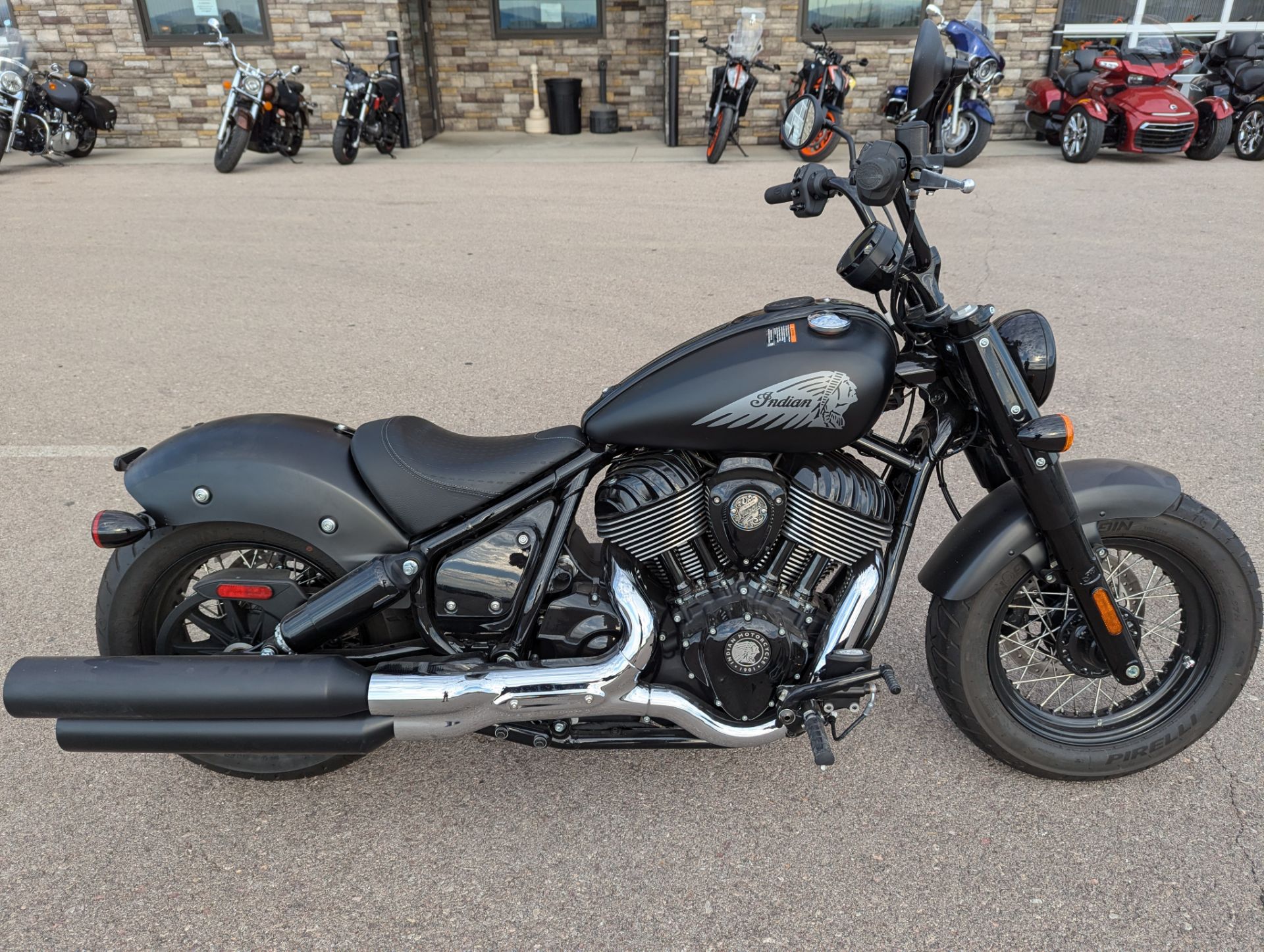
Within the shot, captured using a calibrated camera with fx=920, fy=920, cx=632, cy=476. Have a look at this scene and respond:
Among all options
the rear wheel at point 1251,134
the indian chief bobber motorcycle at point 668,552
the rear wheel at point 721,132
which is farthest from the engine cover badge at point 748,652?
the rear wheel at point 1251,134

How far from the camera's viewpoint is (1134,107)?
33.1ft

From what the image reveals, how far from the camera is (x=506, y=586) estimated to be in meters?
2.19

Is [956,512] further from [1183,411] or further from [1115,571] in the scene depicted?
[1183,411]

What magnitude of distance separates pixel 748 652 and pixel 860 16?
1234 cm

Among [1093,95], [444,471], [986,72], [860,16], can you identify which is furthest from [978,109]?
[444,471]

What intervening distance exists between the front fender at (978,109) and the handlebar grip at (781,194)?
9.25 metres

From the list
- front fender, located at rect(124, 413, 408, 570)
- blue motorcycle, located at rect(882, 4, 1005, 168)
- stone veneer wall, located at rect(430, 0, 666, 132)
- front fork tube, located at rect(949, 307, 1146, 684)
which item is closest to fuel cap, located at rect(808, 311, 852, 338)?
front fork tube, located at rect(949, 307, 1146, 684)

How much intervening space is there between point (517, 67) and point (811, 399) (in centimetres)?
1375

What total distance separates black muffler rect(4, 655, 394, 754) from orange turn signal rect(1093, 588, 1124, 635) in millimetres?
1717

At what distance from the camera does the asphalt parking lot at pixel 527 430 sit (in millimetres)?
2102

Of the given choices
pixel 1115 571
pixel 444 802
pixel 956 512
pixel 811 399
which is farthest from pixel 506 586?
pixel 1115 571

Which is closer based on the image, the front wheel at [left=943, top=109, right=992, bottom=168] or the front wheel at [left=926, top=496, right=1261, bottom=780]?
the front wheel at [left=926, top=496, right=1261, bottom=780]

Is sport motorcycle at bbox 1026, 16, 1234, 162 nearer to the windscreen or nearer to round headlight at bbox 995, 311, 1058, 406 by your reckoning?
the windscreen

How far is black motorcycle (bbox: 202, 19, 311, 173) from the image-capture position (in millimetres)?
10555
